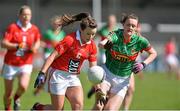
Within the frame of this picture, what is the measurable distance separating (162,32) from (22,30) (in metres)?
34.5

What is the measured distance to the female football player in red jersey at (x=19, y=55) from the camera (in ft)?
39.2

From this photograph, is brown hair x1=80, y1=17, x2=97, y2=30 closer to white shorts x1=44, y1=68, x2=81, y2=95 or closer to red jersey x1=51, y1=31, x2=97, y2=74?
red jersey x1=51, y1=31, x2=97, y2=74

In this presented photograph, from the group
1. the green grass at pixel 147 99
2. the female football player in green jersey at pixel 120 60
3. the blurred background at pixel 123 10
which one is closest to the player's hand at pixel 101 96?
the female football player in green jersey at pixel 120 60

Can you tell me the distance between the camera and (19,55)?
39.9ft

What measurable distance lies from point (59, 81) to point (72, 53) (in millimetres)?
477

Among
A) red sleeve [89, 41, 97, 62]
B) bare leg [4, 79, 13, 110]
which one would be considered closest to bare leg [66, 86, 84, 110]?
red sleeve [89, 41, 97, 62]

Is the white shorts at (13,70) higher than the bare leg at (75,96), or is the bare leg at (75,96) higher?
the bare leg at (75,96)

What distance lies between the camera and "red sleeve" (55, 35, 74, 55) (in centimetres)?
912

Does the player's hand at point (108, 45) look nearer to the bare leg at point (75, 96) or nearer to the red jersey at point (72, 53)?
the red jersey at point (72, 53)

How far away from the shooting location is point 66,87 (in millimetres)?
9383

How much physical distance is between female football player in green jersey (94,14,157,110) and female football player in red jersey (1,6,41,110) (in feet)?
8.30

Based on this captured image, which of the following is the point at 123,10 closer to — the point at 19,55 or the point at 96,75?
the point at 19,55

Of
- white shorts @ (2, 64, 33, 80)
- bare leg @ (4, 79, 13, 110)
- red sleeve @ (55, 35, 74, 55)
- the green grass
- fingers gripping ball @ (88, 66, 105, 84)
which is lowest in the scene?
the green grass

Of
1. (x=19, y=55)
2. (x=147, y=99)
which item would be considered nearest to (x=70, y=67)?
(x=19, y=55)
